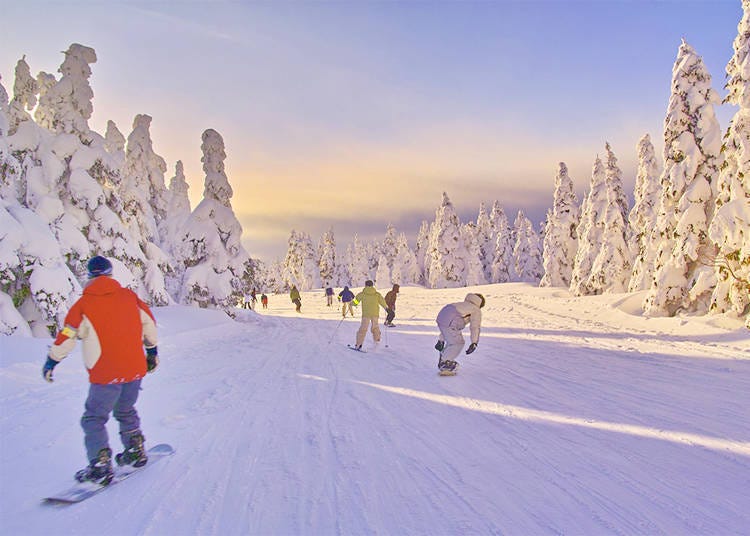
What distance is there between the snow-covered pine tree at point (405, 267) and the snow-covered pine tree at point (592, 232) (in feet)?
156

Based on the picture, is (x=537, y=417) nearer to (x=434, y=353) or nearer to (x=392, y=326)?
(x=434, y=353)

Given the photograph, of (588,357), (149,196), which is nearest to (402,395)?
(588,357)

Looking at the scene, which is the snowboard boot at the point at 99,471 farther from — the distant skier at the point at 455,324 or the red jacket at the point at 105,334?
the distant skier at the point at 455,324

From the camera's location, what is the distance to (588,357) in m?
10.1

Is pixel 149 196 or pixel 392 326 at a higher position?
pixel 149 196

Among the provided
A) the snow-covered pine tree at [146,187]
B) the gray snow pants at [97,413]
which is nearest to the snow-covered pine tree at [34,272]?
the snow-covered pine tree at [146,187]

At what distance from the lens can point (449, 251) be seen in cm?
6112

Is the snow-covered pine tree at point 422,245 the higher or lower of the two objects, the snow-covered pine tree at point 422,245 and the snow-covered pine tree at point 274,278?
the higher

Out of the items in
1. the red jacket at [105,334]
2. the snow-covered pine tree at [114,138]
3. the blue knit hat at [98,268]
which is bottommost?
the red jacket at [105,334]

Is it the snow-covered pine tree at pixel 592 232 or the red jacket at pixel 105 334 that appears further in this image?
the snow-covered pine tree at pixel 592 232

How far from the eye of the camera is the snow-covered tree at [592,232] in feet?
117

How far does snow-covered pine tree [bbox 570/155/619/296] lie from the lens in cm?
3581

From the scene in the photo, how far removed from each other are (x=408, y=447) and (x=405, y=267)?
8032 centimetres

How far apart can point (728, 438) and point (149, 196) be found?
1396 inches
